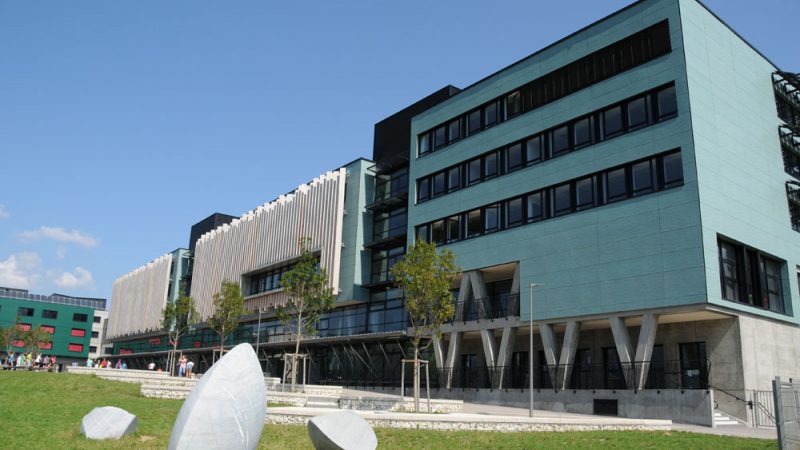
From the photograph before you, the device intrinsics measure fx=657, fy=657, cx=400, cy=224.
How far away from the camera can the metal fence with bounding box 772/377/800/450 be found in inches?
531

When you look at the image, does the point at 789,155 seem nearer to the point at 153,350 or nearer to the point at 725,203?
the point at 725,203

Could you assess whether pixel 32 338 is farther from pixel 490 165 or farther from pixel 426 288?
pixel 426 288

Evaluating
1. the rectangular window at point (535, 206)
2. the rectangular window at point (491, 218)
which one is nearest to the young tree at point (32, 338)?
the rectangular window at point (491, 218)

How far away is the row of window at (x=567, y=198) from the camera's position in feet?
104

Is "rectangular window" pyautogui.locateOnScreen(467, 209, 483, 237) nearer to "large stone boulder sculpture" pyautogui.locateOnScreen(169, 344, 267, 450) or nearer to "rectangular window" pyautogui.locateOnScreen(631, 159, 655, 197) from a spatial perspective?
"rectangular window" pyautogui.locateOnScreen(631, 159, 655, 197)

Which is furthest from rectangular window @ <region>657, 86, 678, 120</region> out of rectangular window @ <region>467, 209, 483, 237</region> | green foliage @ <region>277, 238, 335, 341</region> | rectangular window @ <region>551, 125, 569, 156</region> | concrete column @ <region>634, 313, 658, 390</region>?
green foliage @ <region>277, 238, 335, 341</region>

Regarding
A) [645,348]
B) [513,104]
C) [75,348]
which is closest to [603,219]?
[645,348]

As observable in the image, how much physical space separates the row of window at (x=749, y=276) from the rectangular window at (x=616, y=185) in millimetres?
Result: 4951

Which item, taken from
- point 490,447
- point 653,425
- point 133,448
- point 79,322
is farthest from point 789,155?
point 79,322

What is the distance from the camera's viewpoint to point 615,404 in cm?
3091

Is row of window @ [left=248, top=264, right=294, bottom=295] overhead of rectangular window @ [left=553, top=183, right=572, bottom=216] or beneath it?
beneath

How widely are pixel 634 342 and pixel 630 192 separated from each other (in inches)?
316

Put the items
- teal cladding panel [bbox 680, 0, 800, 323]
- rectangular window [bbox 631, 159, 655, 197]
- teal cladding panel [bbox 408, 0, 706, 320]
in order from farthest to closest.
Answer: rectangular window [bbox 631, 159, 655, 197], teal cladding panel [bbox 680, 0, 800, 323], teal cladding panel [bbox 408, 0, 706, 320]

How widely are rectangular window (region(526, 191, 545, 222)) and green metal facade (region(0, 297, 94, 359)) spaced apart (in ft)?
369
